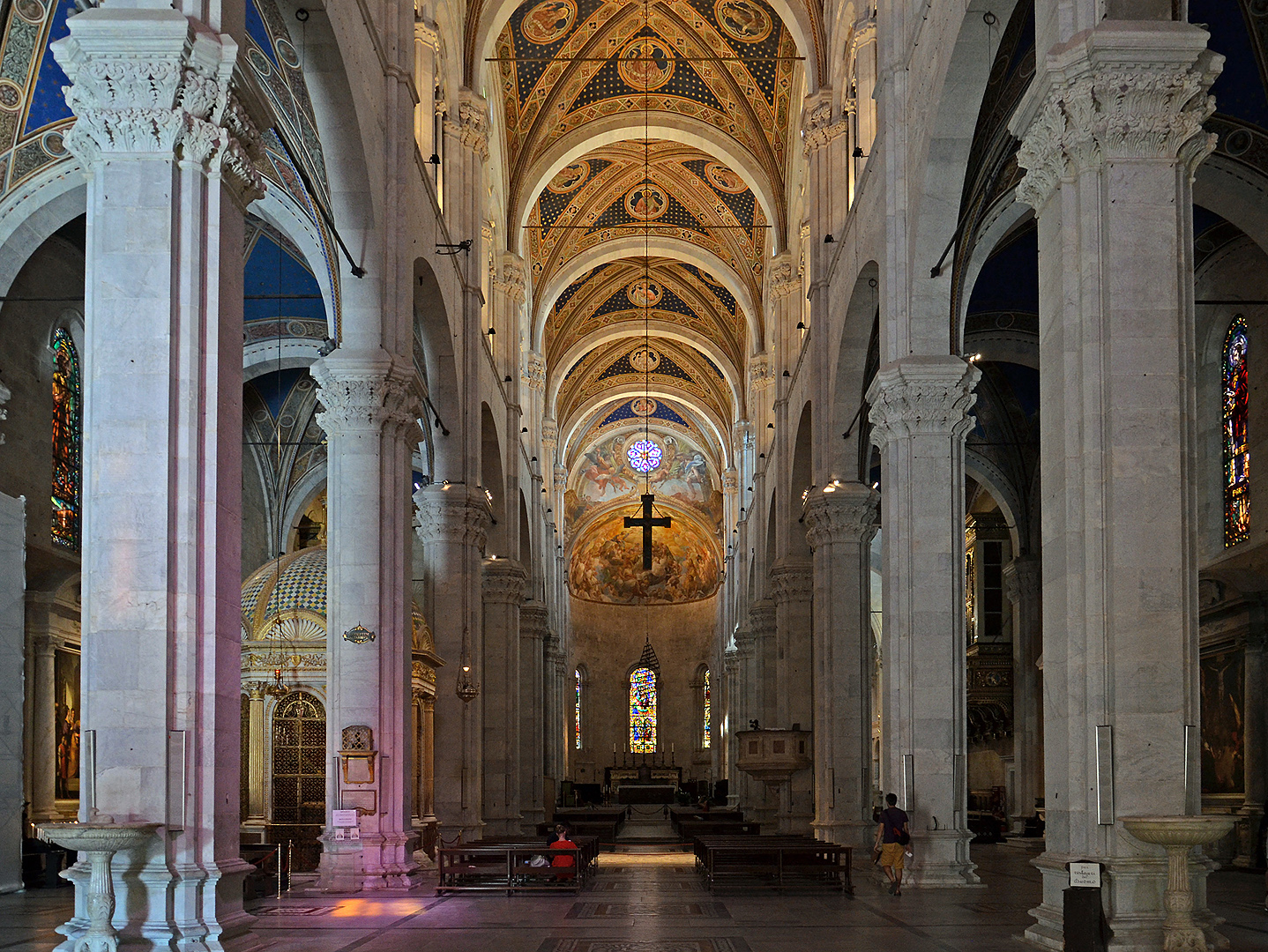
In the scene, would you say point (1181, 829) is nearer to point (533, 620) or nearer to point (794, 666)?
point (794, 666)

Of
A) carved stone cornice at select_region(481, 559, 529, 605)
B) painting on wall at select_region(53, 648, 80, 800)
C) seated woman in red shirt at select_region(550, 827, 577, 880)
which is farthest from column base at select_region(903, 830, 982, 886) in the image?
carved stone cornice at select_region(481, 559, 529, 605)

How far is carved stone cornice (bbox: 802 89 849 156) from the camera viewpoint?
81.0 ft

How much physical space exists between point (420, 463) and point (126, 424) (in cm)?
2496

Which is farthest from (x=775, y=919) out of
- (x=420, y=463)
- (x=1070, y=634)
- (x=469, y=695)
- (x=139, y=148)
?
(x=420, y=463)

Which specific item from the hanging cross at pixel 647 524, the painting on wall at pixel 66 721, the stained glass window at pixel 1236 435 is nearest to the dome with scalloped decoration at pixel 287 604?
the painting on wall at pixel 66 721

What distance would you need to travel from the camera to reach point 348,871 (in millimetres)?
17141

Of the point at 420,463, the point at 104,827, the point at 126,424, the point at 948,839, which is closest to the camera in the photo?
the point at 104,827

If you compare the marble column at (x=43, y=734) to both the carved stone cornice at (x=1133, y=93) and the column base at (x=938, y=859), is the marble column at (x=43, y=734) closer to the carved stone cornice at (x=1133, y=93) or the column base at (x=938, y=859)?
the column base at (x=938, y=859)

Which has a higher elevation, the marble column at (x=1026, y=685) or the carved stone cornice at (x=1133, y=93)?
the carved stone cornice at (x=1133, y=93)

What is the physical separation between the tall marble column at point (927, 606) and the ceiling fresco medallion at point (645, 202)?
965 inches

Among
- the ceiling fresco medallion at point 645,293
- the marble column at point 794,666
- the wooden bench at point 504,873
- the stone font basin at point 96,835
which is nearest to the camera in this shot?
the stone font basin at point 96,835

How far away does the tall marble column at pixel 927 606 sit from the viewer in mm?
16672

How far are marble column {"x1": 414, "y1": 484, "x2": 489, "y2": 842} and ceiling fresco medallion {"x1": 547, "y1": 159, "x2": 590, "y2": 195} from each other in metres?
15.6

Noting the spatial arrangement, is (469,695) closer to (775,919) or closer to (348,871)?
(348,871)
